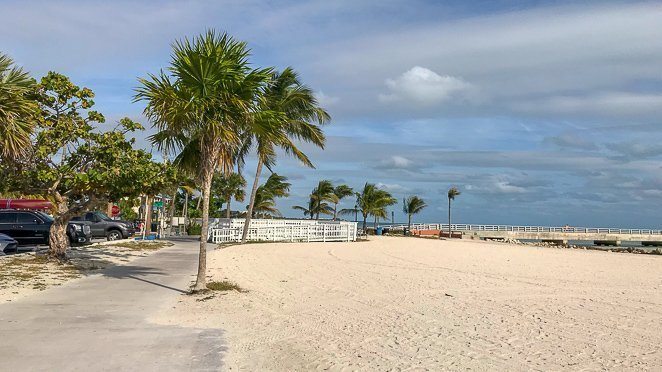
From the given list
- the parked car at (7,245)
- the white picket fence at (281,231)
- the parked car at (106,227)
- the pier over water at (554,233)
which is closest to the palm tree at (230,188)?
the white picket fence at (281,231)

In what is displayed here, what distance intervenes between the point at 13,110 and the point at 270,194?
3730cm

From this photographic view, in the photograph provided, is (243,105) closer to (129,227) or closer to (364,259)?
(364,259)

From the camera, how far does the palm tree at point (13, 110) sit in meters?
10.9

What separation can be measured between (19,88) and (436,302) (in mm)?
9014

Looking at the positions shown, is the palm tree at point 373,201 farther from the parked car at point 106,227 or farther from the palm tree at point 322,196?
the parked car at point 106,227

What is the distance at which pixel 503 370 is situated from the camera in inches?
241

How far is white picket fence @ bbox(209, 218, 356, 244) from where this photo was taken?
108ft

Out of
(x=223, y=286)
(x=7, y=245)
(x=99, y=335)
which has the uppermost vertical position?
(x=7, y=245)

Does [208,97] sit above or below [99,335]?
above

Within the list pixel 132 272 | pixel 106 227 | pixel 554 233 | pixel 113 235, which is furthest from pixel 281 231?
pixel 554 233

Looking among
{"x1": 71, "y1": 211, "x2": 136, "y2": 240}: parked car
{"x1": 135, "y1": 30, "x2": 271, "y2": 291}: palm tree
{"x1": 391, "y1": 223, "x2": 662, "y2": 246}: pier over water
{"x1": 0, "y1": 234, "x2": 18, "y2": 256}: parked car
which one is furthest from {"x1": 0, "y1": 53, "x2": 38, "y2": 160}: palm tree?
{"x1": 391, "y1": 223, "x2": 662, "y2": 246}: pier over water

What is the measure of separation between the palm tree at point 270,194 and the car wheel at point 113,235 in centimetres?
1721

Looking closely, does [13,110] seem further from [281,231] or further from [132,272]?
[281,231]

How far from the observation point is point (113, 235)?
103 feet
